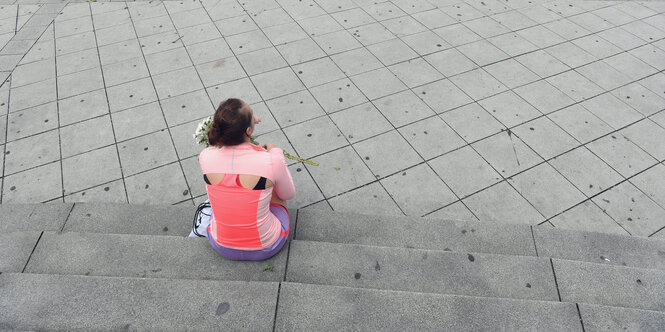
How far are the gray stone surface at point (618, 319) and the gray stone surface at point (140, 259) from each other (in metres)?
1.98

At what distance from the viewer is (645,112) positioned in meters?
5.10

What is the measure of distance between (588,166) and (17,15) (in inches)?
382

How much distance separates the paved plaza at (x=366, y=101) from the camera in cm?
405

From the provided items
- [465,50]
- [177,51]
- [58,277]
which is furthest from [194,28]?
[58,277]

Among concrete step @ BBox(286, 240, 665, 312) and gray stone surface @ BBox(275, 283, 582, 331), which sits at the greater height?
gray stone surface @ BBox(275, 283, 582, 331)

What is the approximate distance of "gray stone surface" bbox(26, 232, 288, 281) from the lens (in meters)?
2.71

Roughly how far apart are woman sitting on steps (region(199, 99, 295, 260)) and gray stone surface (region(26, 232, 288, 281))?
0.20 metres

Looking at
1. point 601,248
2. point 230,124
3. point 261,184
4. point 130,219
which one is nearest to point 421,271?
point 261,184

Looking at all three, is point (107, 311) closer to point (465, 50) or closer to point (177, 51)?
point (177, 51)

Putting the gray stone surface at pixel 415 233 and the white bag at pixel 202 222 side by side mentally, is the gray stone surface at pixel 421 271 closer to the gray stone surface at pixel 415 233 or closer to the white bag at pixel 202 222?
the gray stone surface at pixel 415 233

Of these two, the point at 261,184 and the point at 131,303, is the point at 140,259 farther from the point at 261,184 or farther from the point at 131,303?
the point at 261,184

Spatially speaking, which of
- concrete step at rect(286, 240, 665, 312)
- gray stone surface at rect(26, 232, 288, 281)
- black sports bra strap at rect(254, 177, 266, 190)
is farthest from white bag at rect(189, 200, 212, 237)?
black sports bra strap at rect(254, 177, 266, 190)

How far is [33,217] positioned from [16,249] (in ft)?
2.30

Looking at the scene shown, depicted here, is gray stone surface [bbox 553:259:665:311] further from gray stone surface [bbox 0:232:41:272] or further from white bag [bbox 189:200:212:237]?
gray stone surface [bbox 0:232:41:272]
